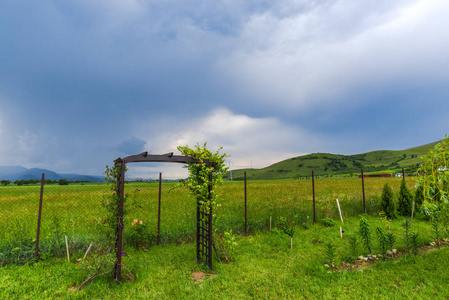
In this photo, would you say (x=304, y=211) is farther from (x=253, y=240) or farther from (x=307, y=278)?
(x=307, y=278)

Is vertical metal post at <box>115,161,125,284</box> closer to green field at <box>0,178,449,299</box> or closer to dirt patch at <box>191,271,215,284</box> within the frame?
green field at <box>0,178,449,299</box>

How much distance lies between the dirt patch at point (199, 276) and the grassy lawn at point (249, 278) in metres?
0.04

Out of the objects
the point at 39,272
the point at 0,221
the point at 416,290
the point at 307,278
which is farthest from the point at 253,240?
the point at 0,221

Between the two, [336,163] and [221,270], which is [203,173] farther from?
[336,163]

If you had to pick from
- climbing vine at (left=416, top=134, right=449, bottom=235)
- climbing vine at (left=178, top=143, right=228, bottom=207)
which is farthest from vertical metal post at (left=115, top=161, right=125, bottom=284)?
climbing vine at (left=416, top=134, right=449, bottom=235)

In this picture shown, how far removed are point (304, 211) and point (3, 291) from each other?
10.1 meters

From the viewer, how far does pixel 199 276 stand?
→ 504 cm

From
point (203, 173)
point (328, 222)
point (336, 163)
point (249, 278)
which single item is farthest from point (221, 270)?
point (336, 163)

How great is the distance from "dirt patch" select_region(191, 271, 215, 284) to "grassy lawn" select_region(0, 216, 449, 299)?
40 mm

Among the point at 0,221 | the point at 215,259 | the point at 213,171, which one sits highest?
the point at 213,171

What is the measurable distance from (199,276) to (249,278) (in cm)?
118

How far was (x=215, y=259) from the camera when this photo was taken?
5.96 m

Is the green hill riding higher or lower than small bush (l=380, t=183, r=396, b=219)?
higher

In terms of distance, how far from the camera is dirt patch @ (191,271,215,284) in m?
4.80
